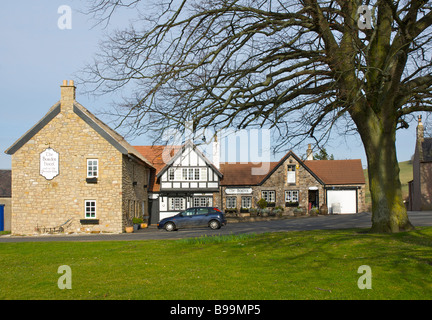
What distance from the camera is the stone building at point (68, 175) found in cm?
3055

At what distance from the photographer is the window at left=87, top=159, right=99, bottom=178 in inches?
1224

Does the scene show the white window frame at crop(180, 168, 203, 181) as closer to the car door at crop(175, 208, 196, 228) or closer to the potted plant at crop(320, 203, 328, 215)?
the car door at crop(175, 208, 196, 228)

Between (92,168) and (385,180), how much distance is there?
2163cm

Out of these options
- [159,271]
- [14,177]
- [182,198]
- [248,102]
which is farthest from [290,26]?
[182,198]

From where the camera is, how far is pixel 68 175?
102 ft

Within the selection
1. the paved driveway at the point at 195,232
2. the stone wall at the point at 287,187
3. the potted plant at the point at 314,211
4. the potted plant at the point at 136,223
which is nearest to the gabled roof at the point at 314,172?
the stone wall at the point at 287,187

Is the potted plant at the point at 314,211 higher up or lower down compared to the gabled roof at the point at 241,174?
lower down

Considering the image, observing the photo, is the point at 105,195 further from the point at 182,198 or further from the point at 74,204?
the point at 182,198

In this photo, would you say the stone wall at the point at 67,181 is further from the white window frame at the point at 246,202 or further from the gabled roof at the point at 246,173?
the white window frame at the point at 246,202

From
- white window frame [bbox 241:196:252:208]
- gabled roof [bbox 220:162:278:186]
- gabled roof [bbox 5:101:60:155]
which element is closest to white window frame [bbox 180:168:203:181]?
gabled roof [bbox 220:162:278:186]

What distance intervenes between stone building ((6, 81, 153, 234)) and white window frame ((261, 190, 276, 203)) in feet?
58.5

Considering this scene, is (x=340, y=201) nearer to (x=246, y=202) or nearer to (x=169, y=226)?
(x=246, y=202)

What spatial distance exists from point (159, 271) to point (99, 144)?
22.3 m

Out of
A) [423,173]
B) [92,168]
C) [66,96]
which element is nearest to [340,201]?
[423,173]
